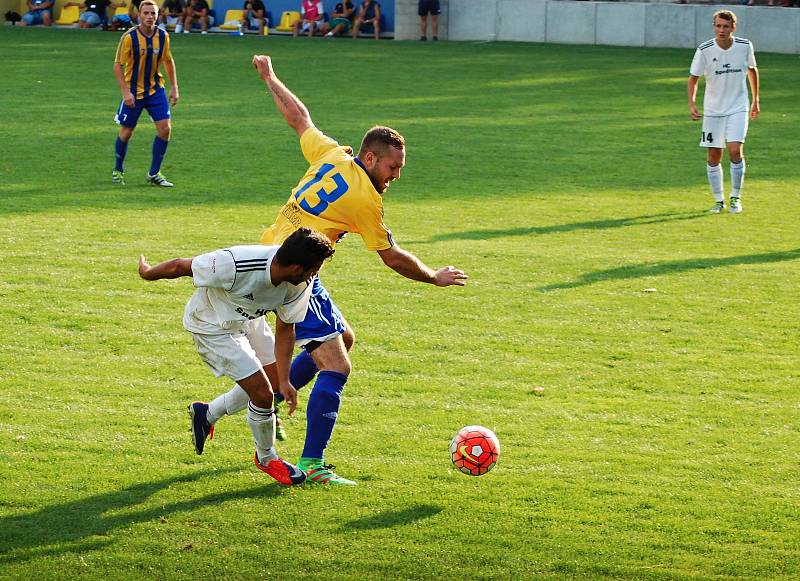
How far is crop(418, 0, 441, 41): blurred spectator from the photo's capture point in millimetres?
36500

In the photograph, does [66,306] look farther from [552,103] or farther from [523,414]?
[552,103]

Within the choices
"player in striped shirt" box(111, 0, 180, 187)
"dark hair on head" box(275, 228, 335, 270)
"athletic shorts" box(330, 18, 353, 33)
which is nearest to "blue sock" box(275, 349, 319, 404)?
"dark hair on head" box(275, 228, 335, 270)

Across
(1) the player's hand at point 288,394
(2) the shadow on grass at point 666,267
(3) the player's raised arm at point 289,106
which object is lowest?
(2) the shadow on grass at point 666,267

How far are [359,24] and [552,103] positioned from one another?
15.8 meters

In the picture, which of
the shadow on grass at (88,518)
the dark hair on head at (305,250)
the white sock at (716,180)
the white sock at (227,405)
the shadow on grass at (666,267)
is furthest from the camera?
the white sock at (716,180)

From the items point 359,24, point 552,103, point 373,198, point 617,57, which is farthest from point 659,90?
point 373,198

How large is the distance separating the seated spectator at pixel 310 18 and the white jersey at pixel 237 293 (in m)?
33.0

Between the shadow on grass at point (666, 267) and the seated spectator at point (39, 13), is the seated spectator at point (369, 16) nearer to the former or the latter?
the seated spectator at point (39, 13)

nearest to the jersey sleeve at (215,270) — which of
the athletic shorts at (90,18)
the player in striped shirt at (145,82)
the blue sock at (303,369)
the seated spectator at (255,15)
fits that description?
the blue sock at (303,369)

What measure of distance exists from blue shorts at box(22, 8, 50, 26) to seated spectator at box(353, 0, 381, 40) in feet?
37.3

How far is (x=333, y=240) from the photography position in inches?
264

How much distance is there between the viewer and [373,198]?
21.4 feet

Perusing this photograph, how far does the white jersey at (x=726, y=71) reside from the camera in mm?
14086

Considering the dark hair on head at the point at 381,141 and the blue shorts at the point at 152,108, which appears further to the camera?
the blue shorts at the point at 152,108
